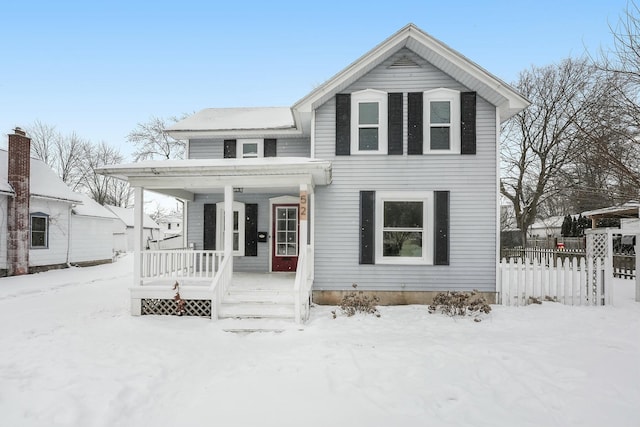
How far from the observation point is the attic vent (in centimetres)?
868

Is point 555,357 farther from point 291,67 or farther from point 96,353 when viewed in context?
point 291,67

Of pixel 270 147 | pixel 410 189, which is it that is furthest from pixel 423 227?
pixel 270 147

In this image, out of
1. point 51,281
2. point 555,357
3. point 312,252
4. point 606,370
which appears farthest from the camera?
point 51,281

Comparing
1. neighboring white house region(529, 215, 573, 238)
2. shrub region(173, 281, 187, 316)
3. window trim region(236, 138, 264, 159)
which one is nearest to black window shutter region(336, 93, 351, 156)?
window trim region(236, 138, 264, 159)

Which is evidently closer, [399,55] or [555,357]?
[555,357]

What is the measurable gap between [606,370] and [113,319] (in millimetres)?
8730

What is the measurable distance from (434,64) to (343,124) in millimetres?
2840

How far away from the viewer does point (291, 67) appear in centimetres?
3158

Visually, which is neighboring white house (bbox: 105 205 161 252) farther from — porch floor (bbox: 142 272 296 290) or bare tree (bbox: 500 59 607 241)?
bare tree (bbox: 500 59 607 241)

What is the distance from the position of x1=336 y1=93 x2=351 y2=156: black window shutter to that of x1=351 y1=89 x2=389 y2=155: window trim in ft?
0.38

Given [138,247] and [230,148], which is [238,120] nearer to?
[230,148]

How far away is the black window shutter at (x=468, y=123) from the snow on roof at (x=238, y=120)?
489 centimetres

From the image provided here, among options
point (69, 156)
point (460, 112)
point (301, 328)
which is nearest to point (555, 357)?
point (301, 328)

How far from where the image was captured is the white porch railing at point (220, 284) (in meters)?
7.05
